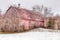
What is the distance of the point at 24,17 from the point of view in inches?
67.0

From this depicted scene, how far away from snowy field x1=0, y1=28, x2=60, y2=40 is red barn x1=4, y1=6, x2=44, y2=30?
7 cm

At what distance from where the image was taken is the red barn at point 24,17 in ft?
5.56

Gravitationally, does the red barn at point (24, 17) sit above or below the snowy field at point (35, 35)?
above

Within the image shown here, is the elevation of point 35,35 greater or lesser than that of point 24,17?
lesser

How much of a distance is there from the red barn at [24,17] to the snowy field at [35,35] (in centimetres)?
7

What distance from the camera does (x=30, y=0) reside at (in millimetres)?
1717

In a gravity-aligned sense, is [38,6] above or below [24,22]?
above

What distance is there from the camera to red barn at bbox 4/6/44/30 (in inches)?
66.7

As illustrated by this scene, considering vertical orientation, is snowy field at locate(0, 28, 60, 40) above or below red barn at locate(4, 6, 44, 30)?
below

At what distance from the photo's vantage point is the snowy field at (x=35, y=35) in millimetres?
1673

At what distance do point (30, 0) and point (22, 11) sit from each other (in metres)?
0.16

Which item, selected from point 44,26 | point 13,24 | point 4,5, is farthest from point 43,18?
point 4,5

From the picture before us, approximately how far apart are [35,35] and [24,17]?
0.25m

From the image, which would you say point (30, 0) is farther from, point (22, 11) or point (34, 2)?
point (22, 11)
